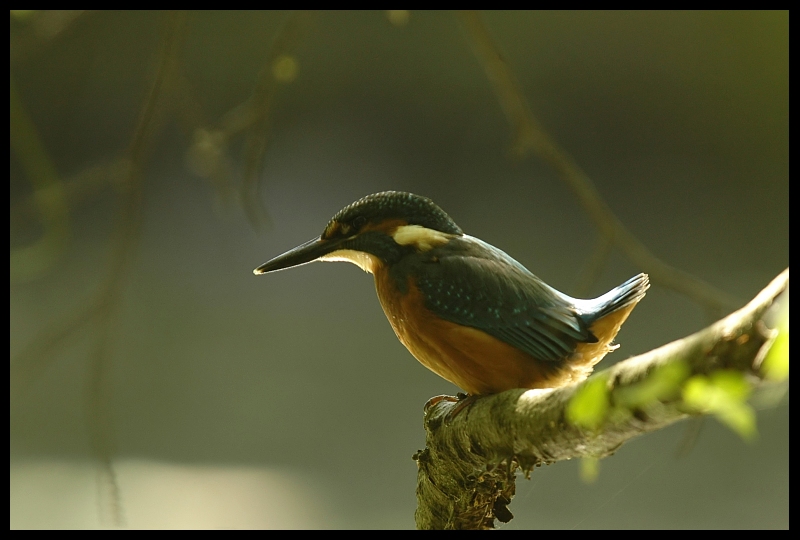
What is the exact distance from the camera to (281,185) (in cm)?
420

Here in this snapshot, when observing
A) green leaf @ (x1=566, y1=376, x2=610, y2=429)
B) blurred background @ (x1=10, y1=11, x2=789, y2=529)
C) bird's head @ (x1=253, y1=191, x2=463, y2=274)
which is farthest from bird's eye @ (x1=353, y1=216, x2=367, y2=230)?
blurred background @ (x1=10, y1=11, x2=789, y2=529)

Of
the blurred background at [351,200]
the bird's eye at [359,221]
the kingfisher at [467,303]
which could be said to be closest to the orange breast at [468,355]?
the kingfisher at [467,303]

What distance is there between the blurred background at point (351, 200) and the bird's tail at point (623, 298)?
181cm

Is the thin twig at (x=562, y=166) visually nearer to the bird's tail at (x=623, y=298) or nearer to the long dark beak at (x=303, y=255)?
the bird's tail at (x=623, y=298)

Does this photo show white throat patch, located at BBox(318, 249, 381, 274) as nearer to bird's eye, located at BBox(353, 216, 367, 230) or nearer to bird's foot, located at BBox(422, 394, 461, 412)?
bird's eye, located at BBox(353, 216, 367, 230)

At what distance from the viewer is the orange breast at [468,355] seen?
47.3 inches

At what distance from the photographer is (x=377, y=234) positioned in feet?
4.42

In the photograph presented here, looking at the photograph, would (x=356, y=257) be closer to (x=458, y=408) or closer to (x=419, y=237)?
(x=419, y=237)

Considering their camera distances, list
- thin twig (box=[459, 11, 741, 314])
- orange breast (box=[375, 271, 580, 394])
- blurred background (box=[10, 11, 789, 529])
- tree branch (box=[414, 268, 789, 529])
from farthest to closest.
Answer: blurred background (box=[10, 11, 789, 529]) < orange breast (box=[375, 271, 580, 394]) < thin twig (box=[459, 11, 741, 314]) < tree branch (box=[414, 268, 789, 529])

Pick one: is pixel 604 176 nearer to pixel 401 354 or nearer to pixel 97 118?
pixel 401 354

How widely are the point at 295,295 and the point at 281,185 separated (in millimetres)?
579

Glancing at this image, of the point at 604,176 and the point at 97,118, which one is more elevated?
the point at 97,118

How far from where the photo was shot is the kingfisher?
3.96 feet
